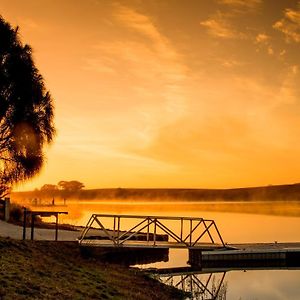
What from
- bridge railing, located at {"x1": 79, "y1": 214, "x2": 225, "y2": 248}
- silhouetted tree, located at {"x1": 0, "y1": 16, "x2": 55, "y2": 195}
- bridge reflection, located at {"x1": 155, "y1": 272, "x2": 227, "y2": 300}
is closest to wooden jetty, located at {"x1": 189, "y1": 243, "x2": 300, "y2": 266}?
bridge railing, located at {"x1": 79, "y1": 214, "x2": 225, "y2": 248}

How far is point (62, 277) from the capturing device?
16.5 m

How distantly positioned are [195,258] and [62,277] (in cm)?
1146

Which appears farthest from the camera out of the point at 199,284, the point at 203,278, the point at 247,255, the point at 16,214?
the point at 16,214

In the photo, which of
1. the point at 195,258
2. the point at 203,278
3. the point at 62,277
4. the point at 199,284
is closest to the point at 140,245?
the point at 195,258

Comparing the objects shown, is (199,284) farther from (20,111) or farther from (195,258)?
(20,111)

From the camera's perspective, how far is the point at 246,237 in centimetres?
4697

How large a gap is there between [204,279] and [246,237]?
80.4 ft

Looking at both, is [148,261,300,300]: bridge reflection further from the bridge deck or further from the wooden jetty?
the bridge deck

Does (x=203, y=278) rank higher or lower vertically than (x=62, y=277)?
lower

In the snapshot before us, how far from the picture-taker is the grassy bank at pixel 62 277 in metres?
13.8

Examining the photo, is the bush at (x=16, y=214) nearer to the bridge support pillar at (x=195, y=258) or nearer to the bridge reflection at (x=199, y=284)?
the bridge support pillar at (x=195, y=258)

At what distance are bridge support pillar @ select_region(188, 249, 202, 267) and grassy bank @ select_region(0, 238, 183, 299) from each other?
5.04m

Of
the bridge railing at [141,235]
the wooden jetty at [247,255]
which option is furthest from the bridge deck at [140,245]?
the wooden jetty at [247,255]

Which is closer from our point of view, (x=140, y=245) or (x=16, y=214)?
(x=140, y=245)
